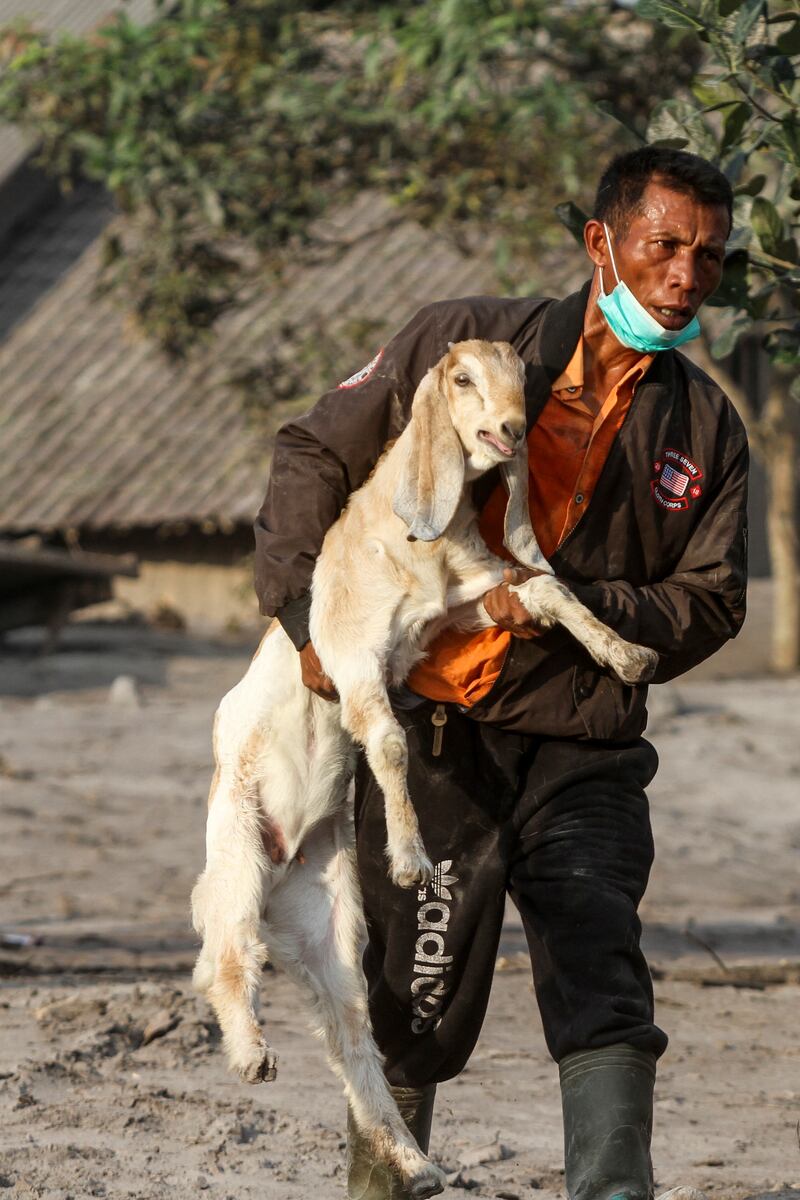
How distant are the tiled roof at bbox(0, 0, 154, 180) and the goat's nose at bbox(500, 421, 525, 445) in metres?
18.3

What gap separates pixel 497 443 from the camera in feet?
10.7

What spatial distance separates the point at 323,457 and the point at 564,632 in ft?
2.05

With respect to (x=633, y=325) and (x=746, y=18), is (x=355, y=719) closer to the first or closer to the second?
(x=633, y=325)

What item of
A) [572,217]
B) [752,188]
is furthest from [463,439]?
[752,188]

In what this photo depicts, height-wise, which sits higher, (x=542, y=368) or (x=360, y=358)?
(x=542, y=368)

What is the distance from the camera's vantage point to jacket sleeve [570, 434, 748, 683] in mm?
3438

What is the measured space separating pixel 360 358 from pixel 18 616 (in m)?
3.49

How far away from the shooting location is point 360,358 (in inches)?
542

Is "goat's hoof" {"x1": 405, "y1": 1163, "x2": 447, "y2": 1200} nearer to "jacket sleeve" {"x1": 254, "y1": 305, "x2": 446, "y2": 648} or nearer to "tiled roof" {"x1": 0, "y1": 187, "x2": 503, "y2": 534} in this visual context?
"jacket sleeve" {"x1": 254, "y1": 305, "x2": 446, "y2": 648}

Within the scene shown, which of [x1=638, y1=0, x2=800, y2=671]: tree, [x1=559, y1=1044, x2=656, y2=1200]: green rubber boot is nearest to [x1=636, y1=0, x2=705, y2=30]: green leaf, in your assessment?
[x1=638, y1=0, x2=800, y2=671]: tree

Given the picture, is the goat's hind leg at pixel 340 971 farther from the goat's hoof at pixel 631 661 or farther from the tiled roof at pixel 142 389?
the tiled roof at pixel 142 389

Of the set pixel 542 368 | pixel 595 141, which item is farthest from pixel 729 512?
pixel 595 141

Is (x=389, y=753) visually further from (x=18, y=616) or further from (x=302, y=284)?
(x=302, y=284)

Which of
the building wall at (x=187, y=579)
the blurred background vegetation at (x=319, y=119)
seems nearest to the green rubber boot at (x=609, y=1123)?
the blurred background vegetation at (x=319, y=119)
